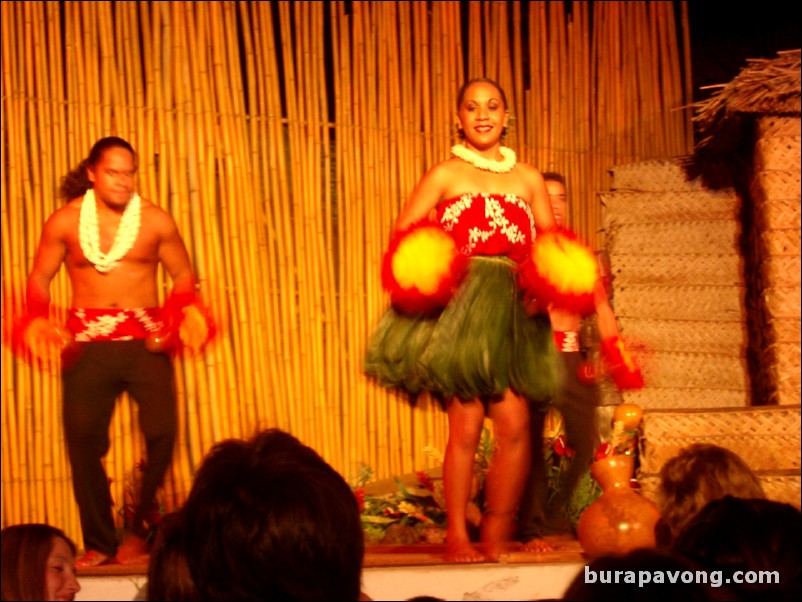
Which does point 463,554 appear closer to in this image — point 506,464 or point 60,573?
point 506,464

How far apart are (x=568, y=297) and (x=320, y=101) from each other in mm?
1807

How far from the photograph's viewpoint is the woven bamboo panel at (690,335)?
521cm

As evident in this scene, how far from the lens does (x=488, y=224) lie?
3330mm

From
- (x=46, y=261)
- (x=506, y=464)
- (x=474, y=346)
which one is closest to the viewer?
(x=474, y=346)

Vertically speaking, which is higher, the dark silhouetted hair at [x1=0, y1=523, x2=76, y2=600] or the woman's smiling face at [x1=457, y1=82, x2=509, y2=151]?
the woman's smiling face at [x1=457, y1=82, x2=509, y2=151]

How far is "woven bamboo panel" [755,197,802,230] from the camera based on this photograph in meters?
4.40

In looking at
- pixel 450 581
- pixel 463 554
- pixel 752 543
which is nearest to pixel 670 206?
pixel 463 554

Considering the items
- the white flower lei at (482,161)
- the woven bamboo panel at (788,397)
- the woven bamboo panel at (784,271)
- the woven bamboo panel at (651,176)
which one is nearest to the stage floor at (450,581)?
the white flower lei at (482,161)

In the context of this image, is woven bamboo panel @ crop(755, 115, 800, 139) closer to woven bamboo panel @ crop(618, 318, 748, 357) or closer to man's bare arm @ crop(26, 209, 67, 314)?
woven bamboo panel @ crop(618, 318, 748, 357)

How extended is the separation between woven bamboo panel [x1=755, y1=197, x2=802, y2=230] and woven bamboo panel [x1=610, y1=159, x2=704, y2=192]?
89 cm

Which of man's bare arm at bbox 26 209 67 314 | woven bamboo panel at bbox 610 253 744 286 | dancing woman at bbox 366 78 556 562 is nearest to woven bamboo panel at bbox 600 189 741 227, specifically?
woven bamboo panel at bbox 610 253 744 286

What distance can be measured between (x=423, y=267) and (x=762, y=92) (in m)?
1.76

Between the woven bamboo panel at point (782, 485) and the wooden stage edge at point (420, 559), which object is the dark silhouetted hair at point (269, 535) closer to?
the wooden stage edge at point (420, 559)

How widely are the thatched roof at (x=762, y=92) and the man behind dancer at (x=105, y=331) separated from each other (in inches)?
83.6
